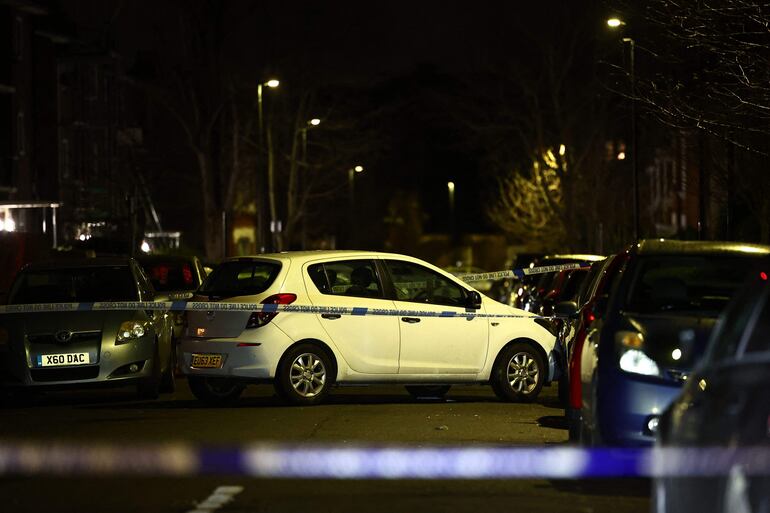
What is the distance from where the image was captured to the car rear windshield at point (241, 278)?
50.5 feet

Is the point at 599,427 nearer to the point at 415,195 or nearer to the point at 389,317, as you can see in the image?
the point at 389,317

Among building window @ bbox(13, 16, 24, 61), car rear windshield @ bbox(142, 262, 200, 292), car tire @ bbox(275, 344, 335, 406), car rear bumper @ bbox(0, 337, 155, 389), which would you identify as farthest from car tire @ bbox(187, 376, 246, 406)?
building window @ bbox(13, 16, 24, 61)

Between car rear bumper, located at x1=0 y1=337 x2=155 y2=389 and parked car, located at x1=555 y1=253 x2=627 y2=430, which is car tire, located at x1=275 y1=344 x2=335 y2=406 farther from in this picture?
parked car, located at x1=555 y1=253 x2=627 y2=430

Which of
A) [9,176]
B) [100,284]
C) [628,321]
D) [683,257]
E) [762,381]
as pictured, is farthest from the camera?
[9,176]

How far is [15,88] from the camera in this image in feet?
153

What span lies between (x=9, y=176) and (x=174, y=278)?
26259 mm

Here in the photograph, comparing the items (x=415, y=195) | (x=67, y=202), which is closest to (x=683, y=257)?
(x=67, y=202)

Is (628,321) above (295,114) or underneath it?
underneath

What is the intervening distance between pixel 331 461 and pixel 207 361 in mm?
4424

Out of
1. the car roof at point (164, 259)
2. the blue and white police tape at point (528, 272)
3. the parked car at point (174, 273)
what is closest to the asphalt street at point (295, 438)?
the parked car at point (174, 273)

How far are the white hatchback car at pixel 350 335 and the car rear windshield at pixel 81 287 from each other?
5.57 feet

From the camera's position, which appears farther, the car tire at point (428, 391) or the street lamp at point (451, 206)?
the street lamp at point (451, 206)

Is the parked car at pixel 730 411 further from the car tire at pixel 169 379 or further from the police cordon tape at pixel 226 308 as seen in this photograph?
the car tire at pixel 169 379

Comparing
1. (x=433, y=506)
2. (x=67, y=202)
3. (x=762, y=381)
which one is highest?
(x=67, y=202)
